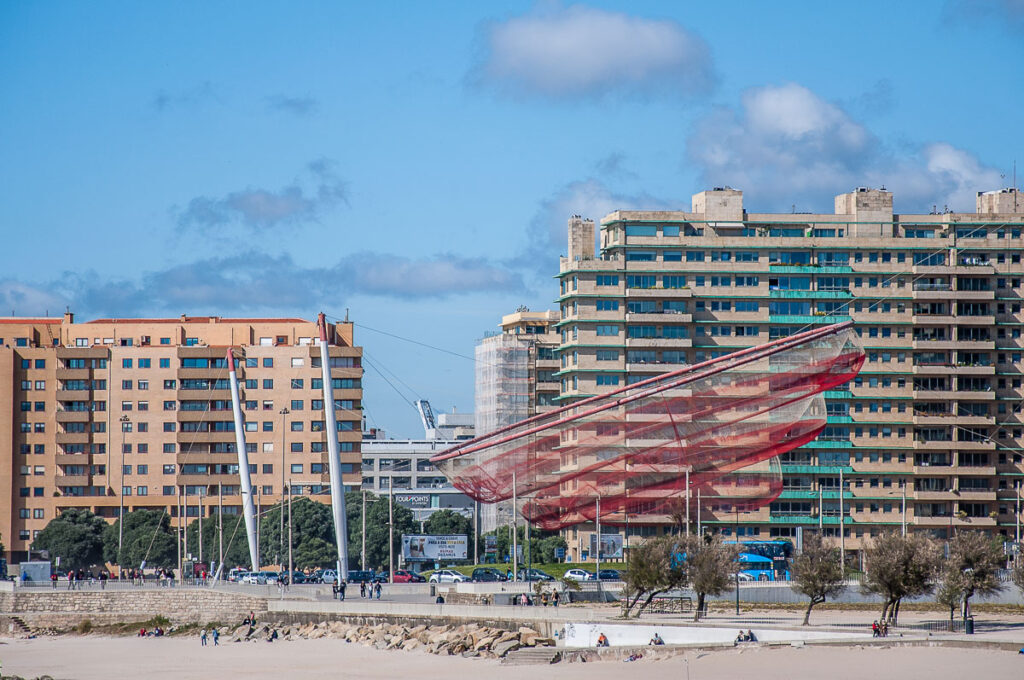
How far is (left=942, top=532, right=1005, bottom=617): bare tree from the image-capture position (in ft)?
200

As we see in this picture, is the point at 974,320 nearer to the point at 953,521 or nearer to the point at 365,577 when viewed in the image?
the point at 953,521

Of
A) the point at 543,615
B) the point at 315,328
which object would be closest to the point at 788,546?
the point at 543,615

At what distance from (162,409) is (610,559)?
51509mm

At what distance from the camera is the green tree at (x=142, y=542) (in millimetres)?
131875

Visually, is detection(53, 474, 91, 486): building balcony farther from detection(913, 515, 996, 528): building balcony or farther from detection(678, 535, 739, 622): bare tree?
detection(678, 535, 739, 622): bare tree

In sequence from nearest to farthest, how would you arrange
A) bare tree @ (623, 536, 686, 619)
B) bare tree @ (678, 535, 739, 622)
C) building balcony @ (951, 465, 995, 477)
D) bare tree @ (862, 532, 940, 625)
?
bare tree @ (862, 532, 940, 625) < bare tree @ (678, 535, 739, 622) < bare tree @ (623, 536, 686, 619) < building balcony @ (951, 465, 995, 477)

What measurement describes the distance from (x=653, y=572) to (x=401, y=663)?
37.6 ft

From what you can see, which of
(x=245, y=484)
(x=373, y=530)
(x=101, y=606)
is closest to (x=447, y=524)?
(x=373, y=530)

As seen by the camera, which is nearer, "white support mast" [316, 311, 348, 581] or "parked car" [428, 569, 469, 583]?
"white support mast" [316, 311, 348, 581]

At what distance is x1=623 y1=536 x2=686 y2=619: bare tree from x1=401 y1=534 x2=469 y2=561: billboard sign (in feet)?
178

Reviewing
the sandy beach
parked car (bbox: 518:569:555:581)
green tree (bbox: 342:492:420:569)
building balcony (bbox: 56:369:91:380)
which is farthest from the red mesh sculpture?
building balcony (bbox: 56:369:91:380)

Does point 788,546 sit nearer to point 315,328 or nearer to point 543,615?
point 543,615

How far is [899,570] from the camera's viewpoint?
61.1 metres

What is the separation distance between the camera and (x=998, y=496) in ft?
419
